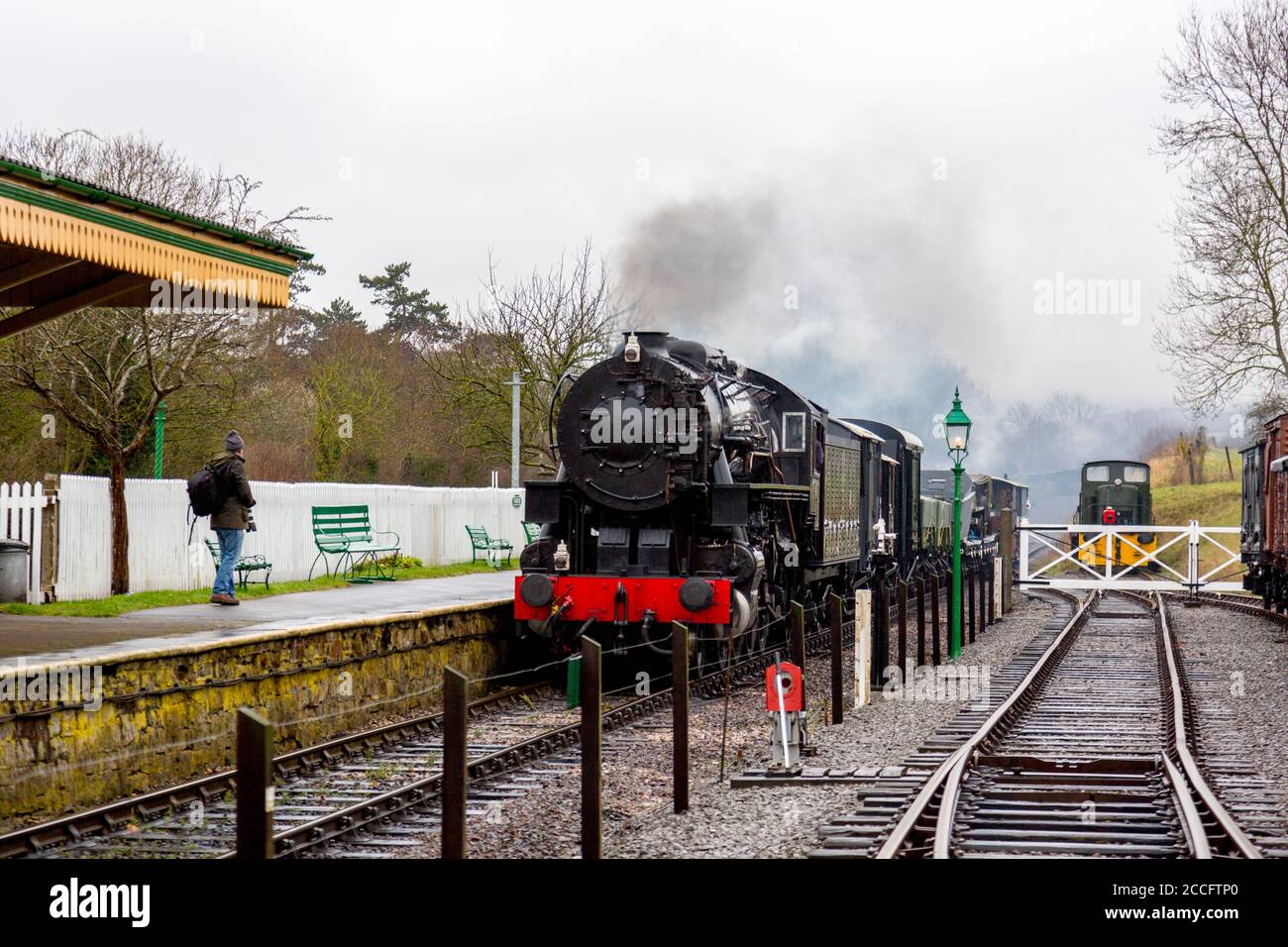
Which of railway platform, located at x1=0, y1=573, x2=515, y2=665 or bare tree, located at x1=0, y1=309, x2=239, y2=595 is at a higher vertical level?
bare tree, located at x1=0, y1=309, x2=239, y2=595

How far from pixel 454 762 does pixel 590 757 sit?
127 centimetres

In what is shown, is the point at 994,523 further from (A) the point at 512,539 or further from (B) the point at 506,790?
(B) the point at 506,790

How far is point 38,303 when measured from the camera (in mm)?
11406

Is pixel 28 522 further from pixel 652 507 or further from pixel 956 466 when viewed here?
pixel 956 466

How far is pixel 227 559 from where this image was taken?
547 inches

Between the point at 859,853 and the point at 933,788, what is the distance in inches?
59.0

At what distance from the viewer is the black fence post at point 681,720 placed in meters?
8.38

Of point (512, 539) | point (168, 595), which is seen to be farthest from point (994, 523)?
point (168, 595)

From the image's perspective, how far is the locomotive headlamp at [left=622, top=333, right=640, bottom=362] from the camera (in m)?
13.2

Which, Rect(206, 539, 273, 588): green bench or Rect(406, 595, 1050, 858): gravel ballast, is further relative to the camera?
Rect(206, 539, 273, 588): green bench

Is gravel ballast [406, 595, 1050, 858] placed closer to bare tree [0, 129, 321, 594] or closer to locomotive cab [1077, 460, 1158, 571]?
A: bare tree [0, 129, 321, 594]

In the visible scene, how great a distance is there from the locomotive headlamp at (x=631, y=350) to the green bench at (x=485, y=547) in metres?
11.6


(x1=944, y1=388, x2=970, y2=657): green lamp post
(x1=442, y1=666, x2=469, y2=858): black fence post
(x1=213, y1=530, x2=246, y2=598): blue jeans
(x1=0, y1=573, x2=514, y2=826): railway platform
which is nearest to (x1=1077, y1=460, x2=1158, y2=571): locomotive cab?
(x1=944, y1=388, x2=970, y2=657): green lamp post

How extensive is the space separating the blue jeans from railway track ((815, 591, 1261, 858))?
7252 mm
